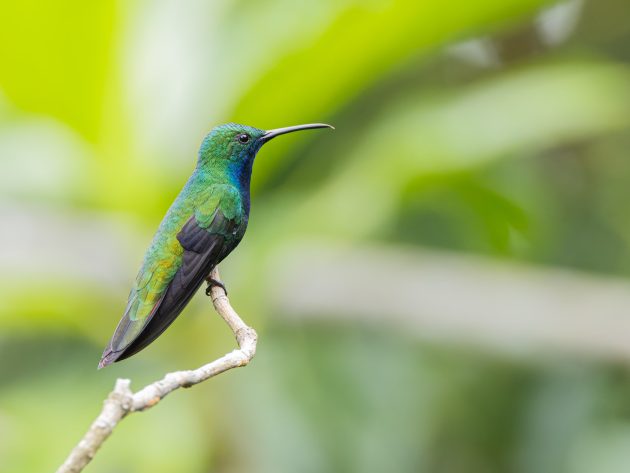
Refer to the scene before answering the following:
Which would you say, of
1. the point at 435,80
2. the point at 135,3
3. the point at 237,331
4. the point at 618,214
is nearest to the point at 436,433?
the point at 618,214

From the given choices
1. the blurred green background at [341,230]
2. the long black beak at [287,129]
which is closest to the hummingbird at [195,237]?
the long black beak at [287,129]

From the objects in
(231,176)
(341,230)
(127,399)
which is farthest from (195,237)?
(341,230)

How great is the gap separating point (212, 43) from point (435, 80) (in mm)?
1905

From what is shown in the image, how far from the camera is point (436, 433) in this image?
14.9 feet

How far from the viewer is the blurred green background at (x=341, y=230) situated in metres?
2.99

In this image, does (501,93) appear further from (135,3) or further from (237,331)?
(237,331)

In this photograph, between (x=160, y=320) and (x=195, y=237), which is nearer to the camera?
(x=160, y=320)

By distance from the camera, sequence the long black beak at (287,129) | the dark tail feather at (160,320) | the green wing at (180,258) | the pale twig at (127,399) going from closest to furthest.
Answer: the pale twig at (127,399)
the dark tail feather at (160,320)
the green wing at (180,258)
the long black beak at (287,129)

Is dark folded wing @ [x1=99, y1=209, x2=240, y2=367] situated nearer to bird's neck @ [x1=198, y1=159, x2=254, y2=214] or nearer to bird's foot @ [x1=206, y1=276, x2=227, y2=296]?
bird's neck @ [x1=198, y1=159, x2=254, y2=214]

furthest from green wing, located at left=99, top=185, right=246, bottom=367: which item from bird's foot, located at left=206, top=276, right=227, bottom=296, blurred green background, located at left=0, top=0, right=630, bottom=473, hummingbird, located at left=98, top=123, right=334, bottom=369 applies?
blurred green background, located at left=0, top=0, right=630, bottom=473

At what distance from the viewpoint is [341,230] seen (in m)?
3.59

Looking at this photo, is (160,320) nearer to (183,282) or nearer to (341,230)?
(183,282)

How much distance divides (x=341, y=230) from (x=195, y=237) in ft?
7.45

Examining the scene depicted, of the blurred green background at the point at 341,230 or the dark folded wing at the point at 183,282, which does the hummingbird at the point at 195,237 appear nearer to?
the dark folded wing at the point at 183,282
